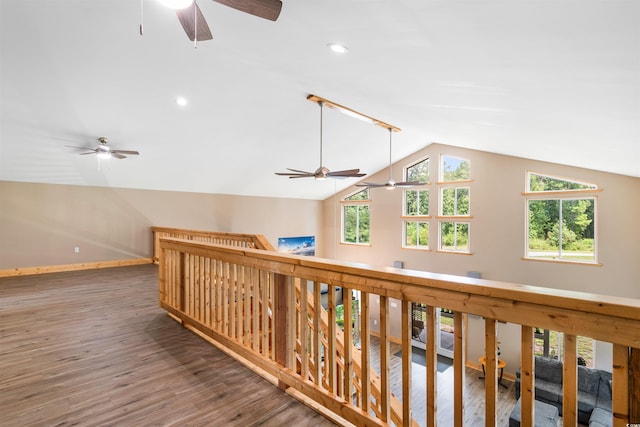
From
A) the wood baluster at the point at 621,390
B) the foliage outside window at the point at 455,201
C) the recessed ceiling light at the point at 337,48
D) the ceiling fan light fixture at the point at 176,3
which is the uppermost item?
the recessed ceiling light at the point at 337,48

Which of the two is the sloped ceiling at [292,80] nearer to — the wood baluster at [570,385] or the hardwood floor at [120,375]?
the wood baluster at [570,385]

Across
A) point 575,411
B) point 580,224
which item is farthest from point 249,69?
point 580,224

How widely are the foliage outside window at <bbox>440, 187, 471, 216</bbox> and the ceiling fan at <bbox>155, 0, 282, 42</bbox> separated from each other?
29.7ft

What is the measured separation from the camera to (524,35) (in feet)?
6.57

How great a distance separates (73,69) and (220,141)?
2.92 meters

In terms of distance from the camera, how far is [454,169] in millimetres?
10023

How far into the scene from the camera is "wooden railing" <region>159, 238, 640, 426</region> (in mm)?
978

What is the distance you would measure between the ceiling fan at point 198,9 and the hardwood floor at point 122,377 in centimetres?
233

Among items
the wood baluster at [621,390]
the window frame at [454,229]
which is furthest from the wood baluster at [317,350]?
the window frame at [454,229]

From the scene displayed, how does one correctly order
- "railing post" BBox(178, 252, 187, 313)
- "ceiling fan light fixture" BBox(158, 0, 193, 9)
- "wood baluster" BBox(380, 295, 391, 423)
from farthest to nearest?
"railing post" BBox(178, 252, 187, 313), "ceiling fan light fixture" BBox(158, 0, 193, 9), "wood baluster" BBox(380, 295, 391, 423)

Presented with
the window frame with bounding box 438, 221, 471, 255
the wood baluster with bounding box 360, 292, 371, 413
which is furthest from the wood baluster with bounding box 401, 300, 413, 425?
the window frame with bounding box 438, 221, 471, 255

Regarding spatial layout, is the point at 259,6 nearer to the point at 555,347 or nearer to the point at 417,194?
the point at 417,194

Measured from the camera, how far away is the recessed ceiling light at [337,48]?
301 centimetres

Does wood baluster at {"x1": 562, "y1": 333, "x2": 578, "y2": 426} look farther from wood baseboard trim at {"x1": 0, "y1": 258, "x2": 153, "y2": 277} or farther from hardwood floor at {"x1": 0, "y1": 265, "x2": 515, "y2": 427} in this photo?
wood baseboard trim at {"x1": 0, "y1": 258, "x2": 153, "y2": 277}
